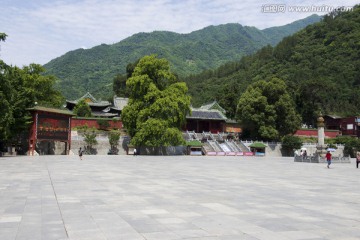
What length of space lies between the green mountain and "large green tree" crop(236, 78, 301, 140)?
181ft

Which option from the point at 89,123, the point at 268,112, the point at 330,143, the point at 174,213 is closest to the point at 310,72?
the point at 330,143

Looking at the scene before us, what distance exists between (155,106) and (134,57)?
3893 inches

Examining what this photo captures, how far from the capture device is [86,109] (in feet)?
174

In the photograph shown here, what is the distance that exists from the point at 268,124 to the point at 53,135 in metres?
28.8

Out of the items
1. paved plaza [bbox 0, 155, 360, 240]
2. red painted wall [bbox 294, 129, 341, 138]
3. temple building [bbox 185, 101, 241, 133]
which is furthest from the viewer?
red painted wall [bbox 294, 129, 341, 138]

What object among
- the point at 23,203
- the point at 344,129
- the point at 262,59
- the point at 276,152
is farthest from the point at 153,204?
the point at 262,59

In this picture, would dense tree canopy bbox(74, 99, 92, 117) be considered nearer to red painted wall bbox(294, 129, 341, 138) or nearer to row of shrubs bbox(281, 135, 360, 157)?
row of shrubs bbox(281, 135, 360, 157)

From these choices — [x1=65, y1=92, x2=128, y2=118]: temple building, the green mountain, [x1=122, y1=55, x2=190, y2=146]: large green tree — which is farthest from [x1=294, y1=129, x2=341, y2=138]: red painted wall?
the green mountain

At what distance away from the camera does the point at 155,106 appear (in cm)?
3953

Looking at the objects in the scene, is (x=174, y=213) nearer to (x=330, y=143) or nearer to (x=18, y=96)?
(x=18, y=96)

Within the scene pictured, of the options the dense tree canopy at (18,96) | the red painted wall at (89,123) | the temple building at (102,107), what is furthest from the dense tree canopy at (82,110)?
the temple building at (102,107)

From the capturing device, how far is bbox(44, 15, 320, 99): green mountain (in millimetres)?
110500

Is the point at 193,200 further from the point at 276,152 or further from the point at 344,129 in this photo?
the point at 344,129

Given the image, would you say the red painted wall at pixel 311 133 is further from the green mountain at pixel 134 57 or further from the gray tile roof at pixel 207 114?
the green mountain at pixel 134 57
